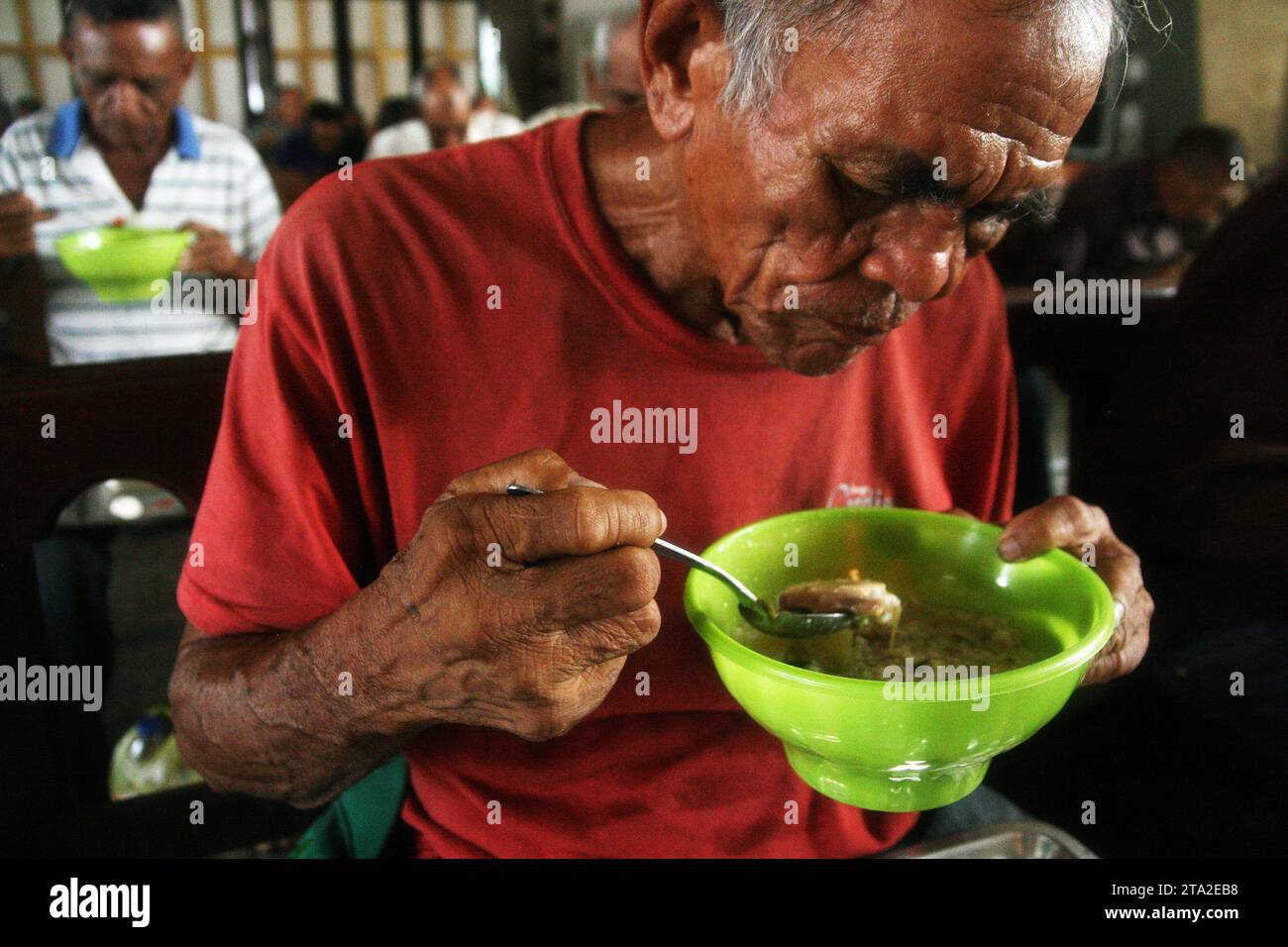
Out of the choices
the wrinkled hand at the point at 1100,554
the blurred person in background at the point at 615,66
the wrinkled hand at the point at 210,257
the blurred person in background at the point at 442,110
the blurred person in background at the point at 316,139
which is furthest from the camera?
the blurred person in background at the point at 316,139

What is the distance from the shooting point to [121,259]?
4.76 ft

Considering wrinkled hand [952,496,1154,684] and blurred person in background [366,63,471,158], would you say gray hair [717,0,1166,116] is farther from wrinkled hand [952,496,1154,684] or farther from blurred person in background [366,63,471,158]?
blurred person in background [366,63,471,158]

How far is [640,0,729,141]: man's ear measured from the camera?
799mm

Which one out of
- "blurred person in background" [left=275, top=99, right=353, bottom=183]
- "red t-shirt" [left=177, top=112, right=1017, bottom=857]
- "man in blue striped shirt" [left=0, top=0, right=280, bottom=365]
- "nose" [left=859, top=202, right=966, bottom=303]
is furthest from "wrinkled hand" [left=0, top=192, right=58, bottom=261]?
"blurred person in background" [left=275, top=99, right=353, bottom=183]

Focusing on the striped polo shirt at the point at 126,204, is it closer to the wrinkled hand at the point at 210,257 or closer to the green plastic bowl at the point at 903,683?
the wrinkled hand at the point at 210,257

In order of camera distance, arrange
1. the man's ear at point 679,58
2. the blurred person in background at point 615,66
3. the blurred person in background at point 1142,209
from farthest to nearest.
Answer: the blurred person in background at point 615,66 < the blurred person in background at point 1142,209 < the man's ear at point 679,58

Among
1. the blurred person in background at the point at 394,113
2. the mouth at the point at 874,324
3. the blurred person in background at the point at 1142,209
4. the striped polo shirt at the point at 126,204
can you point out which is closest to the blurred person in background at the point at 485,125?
the blurred person in background at the point at 394,113

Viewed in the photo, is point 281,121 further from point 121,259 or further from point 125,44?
point 121,259

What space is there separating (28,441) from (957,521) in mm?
948

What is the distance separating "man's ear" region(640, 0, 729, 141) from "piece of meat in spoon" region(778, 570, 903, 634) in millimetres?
426

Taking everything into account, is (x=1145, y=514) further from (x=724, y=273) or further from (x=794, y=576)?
(x=724, y=273)

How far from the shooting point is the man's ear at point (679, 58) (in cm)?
80

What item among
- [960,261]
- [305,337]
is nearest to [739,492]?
[960,261]

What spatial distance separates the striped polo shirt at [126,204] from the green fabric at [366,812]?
66 cm
